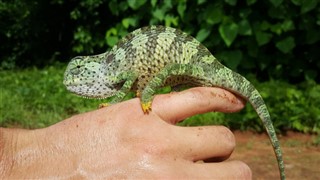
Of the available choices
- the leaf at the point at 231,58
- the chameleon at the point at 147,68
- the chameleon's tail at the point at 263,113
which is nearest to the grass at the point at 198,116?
the leaf at the point at 231,58

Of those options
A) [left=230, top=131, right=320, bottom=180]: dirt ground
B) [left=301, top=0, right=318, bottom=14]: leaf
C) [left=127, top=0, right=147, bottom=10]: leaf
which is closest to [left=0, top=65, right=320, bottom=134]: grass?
[left=230, top=131, right=320, bottom=180]: dirt ground

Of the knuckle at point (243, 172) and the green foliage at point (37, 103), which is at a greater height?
the knuckle at point (243, 172)

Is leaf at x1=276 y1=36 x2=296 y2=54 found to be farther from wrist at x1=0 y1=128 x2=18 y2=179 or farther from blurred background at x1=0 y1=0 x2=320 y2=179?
wrist at x1=0 y1=128 x2=18 y2=179

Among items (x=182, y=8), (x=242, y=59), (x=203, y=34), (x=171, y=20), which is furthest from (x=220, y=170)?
(x=171, y=20)

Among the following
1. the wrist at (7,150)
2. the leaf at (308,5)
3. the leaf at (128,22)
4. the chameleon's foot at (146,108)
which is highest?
the chameleon's foot at (146,108)


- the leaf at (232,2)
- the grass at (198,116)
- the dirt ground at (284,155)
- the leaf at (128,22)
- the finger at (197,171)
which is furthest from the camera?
the leaf at (128,22)

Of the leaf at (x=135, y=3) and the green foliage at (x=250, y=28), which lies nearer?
the green foliage at (x=250, y=28)

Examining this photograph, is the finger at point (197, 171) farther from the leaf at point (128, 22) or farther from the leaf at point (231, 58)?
the leaf at point (128, 22)

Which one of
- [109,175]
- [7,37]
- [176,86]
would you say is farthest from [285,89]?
[7,37]

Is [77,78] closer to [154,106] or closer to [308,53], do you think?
[154,106]
